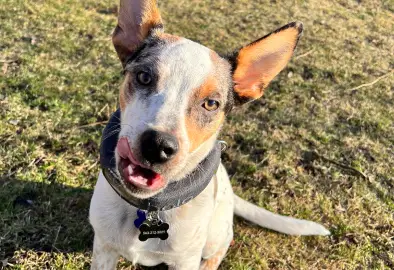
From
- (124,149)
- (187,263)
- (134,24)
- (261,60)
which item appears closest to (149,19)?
(134,24)

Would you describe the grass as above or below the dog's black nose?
below

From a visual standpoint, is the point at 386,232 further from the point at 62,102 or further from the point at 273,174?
the point at 62,102

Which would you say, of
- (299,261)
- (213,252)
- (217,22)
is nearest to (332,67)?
(217,22)

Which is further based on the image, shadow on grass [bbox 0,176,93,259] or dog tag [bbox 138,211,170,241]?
shadow on grass [bbox 0,176,93,259]

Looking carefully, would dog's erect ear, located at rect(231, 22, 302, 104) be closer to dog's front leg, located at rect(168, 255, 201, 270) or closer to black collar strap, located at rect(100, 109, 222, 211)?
black collar strap, located at rect(100, 109, 222, 211)

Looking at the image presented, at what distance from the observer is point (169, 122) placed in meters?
2.52

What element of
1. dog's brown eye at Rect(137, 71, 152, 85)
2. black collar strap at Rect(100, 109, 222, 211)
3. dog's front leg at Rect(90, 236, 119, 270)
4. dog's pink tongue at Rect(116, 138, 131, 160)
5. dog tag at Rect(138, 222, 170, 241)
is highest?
dog's brown eye at Rect(137, 71, 152, 85)


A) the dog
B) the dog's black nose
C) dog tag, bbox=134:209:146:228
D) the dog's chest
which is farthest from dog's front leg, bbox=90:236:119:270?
the dog's black nose

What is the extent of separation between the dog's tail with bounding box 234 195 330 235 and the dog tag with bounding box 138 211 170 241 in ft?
5.04

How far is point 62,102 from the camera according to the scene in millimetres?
5621

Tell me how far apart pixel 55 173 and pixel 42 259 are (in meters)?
1.10

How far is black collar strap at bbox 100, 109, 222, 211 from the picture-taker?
2.85 m

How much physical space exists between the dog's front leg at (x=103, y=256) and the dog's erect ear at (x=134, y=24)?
1532 mm

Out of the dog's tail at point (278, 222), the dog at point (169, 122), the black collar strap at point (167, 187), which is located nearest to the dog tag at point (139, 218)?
the dog at point (169, 122)
